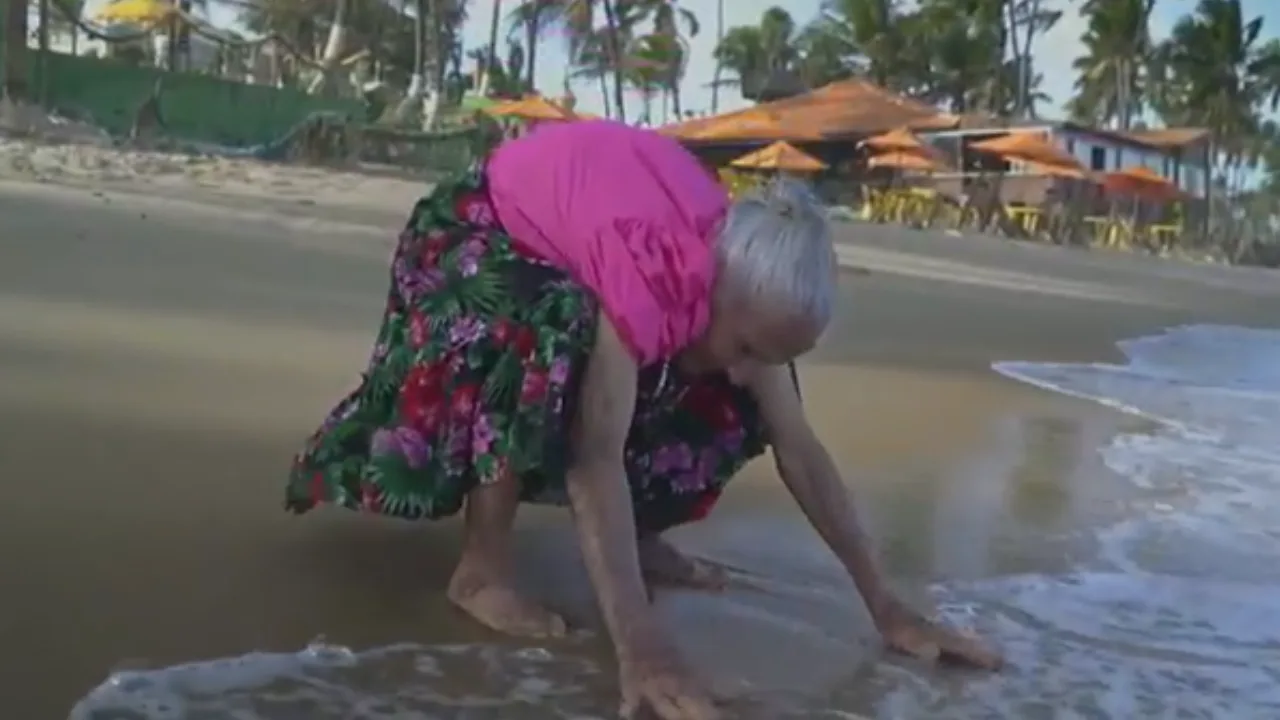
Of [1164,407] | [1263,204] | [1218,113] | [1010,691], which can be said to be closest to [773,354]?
[1010,691]

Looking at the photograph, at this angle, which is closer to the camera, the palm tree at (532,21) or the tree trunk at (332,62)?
the tree trunk at (332,62)

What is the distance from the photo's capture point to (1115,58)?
4988 centimetres

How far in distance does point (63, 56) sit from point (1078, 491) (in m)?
19.1

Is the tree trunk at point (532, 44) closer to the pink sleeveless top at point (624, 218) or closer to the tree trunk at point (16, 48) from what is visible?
the tree trunk at point (16, 48)

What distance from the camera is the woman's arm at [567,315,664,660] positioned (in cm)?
220

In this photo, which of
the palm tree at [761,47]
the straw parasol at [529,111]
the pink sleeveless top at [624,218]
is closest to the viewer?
the pink sleeveless top at [624,218]

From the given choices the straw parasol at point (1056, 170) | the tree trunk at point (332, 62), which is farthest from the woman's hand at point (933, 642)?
the straw parasol at point (1056, 170)

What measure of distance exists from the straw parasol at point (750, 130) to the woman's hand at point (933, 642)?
30.6 m

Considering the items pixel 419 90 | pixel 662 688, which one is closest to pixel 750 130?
pixel 419 90

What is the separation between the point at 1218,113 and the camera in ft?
164

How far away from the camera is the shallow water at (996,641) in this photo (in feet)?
7.03

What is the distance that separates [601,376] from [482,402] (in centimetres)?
23

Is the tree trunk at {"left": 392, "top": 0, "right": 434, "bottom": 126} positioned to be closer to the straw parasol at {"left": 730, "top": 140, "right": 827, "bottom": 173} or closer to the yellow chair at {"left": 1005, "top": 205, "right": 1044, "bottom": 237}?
the straw parasol at {"left": 730, "top": 140, "right": 827, "bottom": 173}

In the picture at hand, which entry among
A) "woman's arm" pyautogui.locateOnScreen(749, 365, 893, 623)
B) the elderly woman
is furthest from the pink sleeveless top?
"woman's arm" pyautogui.locateOnScreen(749, 365, 893, 623)
